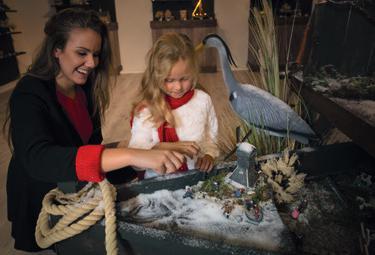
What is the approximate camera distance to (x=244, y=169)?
77 cm

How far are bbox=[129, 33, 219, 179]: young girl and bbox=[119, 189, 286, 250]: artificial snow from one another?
0.69ft

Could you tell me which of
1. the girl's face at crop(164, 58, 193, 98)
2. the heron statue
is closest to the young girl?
the girl's face at crop(164, 58, 193, 98)

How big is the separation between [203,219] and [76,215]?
0.29 meters

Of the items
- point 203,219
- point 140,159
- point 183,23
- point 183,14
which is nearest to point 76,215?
point 140,159

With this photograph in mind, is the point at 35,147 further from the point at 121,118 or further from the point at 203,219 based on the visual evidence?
the point at 121,118

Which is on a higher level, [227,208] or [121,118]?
[227,208]

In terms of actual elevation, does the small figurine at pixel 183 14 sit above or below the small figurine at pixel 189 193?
above

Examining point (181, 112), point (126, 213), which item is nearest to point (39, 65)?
point (181, 112)

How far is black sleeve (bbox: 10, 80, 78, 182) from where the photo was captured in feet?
2.24

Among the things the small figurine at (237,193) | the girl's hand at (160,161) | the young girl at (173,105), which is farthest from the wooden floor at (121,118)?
the girl's hand at (160,161)

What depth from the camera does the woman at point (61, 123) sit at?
26.0 inches

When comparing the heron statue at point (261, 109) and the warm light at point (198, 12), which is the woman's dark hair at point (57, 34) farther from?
the warm light at point (198, 12)

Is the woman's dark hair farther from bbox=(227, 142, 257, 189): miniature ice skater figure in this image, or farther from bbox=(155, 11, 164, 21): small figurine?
bbox=(155, 11, 164, 21): small figurine

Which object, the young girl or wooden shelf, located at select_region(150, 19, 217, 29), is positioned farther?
wooden shelf, located at select_region(150, 19, 217, 29)
